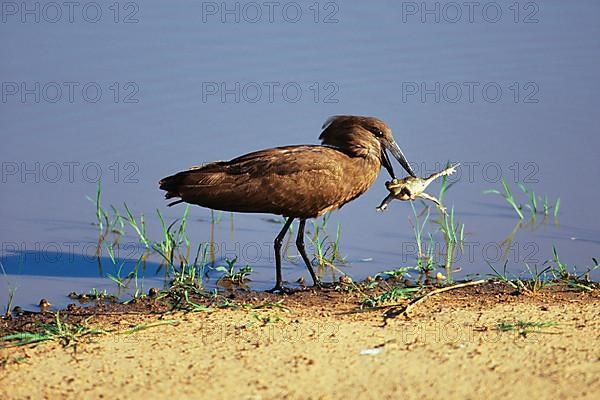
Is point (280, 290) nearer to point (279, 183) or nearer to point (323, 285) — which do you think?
point (323, 285)

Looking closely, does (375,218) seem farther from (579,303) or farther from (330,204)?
(579,303)

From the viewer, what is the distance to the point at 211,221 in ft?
31.3

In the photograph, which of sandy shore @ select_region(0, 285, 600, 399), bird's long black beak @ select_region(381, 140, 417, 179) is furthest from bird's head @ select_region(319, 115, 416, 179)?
sandy shore @ select_region(0, 285, 600, 399)

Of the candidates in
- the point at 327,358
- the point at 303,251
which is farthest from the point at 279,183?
the point at 327,358

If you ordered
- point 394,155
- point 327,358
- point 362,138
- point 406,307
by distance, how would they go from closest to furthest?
point 327,358, point 406,307, point 362,138, point 394,155

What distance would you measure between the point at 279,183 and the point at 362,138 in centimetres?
90

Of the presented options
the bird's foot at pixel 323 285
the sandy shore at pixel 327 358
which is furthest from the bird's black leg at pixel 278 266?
the sandy shore at pixel 327 358

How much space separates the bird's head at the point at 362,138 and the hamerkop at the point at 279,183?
140mm

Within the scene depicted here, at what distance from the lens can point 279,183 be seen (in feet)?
26.6

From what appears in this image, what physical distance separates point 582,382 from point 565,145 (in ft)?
18.4

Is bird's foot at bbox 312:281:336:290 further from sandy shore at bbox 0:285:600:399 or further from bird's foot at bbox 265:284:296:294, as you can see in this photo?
sandy shore at bbox 0:285:600:399

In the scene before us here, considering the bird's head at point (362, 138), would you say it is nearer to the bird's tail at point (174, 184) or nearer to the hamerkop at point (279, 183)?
the hamerkop at point (279, 183)

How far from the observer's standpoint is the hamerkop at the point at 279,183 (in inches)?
319

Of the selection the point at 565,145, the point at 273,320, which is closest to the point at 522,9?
the point at 565,145
